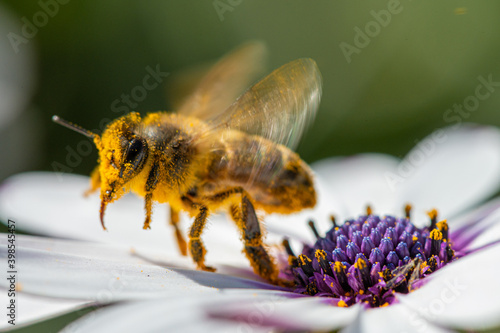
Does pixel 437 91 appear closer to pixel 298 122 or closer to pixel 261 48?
pixel 261 48

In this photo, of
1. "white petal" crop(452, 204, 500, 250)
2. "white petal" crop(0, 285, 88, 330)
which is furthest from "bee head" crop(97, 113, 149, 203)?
"white petal" crop(452, 204, 500, 250)

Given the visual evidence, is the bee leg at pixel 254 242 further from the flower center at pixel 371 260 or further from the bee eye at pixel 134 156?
the bee eye at pixel 134 156

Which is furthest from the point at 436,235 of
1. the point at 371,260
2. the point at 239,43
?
the point at 239,43

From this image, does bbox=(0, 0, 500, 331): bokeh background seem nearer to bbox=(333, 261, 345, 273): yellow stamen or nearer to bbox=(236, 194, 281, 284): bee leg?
bbox=(236, 194, 281, 284): bee leg

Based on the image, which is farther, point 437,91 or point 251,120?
point 437,91

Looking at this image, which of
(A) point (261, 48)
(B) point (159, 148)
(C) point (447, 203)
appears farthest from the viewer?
(C) point (447, 203)

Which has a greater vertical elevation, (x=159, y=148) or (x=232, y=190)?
(x=159, y=148)

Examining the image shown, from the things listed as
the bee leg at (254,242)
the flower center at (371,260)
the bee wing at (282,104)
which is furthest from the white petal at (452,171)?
the bee wing at (282,104)

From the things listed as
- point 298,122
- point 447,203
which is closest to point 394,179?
point 447,203
